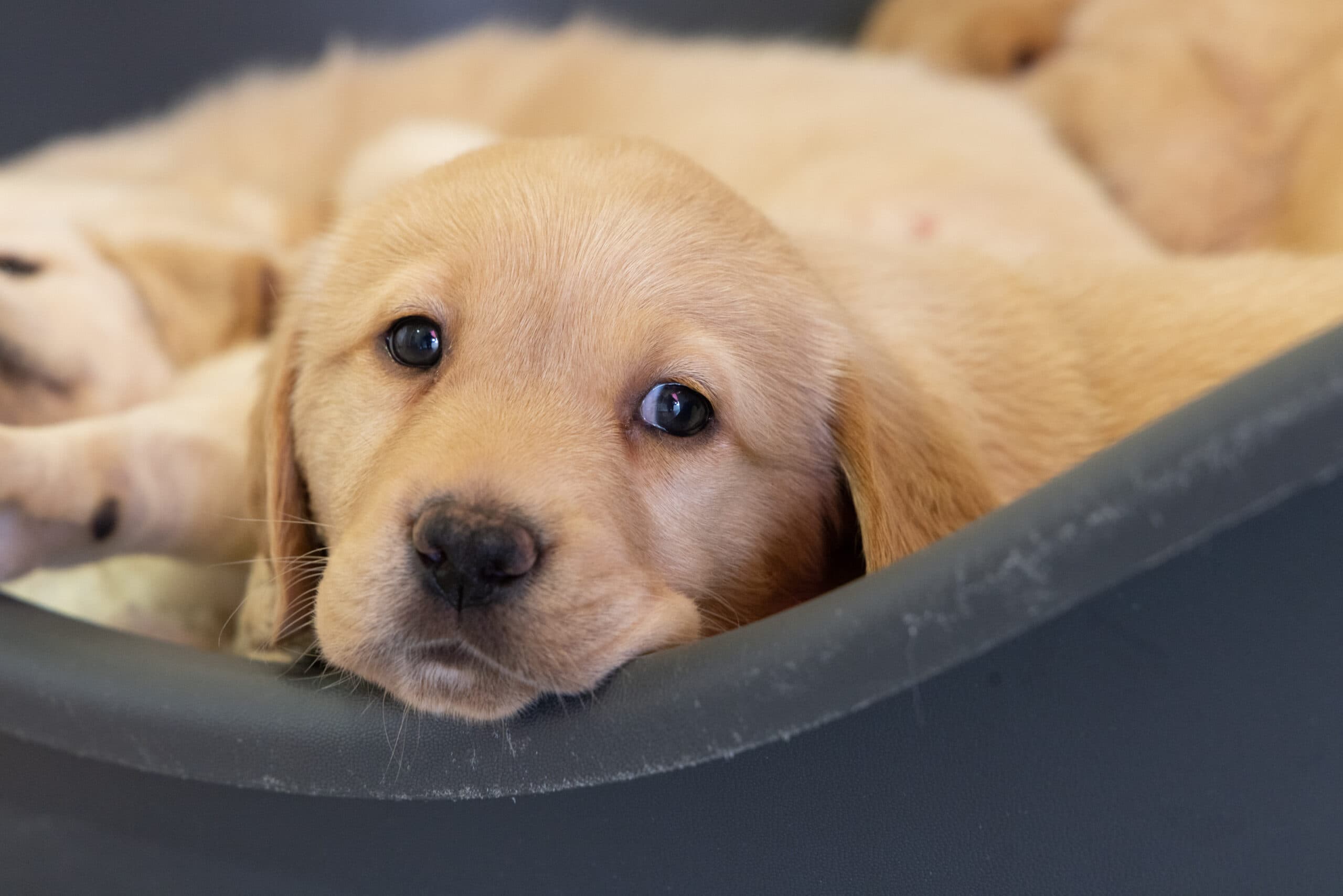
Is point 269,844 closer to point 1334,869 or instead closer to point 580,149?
point 580,149

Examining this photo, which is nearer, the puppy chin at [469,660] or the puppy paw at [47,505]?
the puppy chin at [469,660]

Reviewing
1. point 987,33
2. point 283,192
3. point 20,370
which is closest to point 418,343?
point 20,370

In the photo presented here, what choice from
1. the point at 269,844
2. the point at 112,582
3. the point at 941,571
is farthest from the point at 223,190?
the point at 941,571

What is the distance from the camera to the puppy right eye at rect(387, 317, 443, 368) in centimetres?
158

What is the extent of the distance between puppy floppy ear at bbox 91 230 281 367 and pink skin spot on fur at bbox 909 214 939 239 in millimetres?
1258

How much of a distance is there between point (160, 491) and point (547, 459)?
2.66ft

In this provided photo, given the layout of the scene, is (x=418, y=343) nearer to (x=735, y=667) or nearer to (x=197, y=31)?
(x=735, y=667)

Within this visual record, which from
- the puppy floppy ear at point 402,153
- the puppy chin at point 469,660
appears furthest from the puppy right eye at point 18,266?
the puppy chin at point 469,660

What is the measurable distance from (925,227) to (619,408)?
120 centimetres

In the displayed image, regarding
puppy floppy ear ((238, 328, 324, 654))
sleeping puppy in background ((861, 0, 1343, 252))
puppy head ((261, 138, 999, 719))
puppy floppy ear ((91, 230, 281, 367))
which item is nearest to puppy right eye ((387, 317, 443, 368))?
puppy head ((261, 138, 999, 719))

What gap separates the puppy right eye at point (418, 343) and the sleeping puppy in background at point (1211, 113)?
6.68ft

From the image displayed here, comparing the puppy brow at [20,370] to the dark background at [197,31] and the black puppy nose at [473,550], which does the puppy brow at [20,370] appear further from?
the dark background at [197,31]

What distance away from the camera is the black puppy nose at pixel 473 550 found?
1.28 m

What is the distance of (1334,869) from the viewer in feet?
4.25
